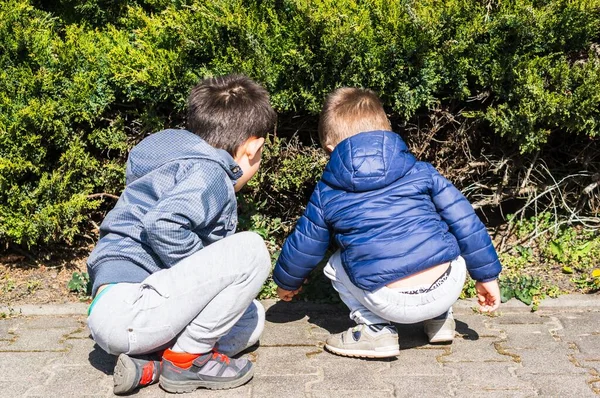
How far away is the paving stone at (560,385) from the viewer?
3.07 metres

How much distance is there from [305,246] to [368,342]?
1.74ft

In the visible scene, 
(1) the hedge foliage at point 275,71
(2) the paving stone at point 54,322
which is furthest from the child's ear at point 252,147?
(2) the paving stone at point 54,322

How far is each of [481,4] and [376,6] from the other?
625 mm

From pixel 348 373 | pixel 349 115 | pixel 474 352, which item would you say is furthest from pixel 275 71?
pixel 474 352

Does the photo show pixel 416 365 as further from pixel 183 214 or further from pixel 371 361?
pixel 183 214

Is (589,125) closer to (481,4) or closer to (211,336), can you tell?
(481,4)

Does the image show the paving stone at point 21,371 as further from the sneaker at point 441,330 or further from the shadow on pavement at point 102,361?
the sneaker at point 441,330

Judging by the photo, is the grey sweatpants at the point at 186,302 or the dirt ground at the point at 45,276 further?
the dirt ground at the point at 45,276

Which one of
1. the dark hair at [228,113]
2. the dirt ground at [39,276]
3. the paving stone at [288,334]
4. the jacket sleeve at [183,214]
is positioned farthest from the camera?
the dirt ground at [39,276]

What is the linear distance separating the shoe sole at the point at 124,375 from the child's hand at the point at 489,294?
64.5 inches

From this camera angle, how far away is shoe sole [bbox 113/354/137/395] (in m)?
3.01

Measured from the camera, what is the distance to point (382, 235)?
3.30m

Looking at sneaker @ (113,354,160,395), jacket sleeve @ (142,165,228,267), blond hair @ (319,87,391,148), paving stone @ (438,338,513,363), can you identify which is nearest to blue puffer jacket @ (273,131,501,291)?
blond hair @ (319,87,391,148)

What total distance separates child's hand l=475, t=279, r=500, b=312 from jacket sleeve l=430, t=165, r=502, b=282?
3.2 inches
